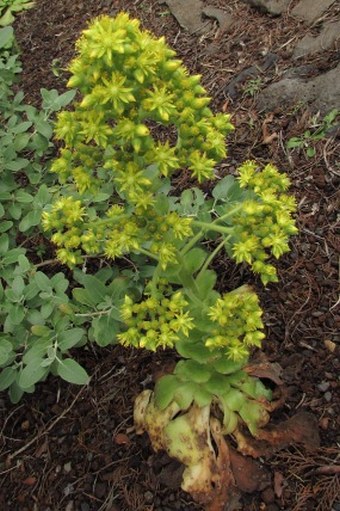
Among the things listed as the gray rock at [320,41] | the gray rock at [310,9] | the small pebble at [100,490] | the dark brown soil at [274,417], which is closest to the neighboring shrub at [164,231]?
the dark brown soil at [274,417]

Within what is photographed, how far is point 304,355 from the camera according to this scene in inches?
103

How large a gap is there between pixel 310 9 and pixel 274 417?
109 inches

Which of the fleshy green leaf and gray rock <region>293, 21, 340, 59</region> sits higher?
the fleshy green leaf

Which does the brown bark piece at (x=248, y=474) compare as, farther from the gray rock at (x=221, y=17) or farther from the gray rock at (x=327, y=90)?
the gray rock at (x=221, y=17)

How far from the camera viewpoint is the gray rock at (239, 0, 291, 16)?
4.04 metres

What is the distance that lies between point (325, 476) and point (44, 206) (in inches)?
67.9

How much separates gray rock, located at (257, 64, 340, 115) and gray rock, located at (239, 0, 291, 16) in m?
0.76

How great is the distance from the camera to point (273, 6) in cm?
407

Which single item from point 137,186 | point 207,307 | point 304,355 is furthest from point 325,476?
point 137,186

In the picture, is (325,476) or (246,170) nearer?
(246,170)

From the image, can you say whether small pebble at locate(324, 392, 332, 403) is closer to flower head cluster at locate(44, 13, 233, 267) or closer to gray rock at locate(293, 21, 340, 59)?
flower head cluster at locate(44, 13, 233, 267)

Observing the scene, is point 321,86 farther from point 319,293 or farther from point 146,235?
point 146,235

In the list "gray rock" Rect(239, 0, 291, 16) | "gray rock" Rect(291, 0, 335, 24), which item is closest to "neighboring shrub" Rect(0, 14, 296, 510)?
"gray rock" Rect(291, 0, 335, 24)

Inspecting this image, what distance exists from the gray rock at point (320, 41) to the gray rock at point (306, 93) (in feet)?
0.89
